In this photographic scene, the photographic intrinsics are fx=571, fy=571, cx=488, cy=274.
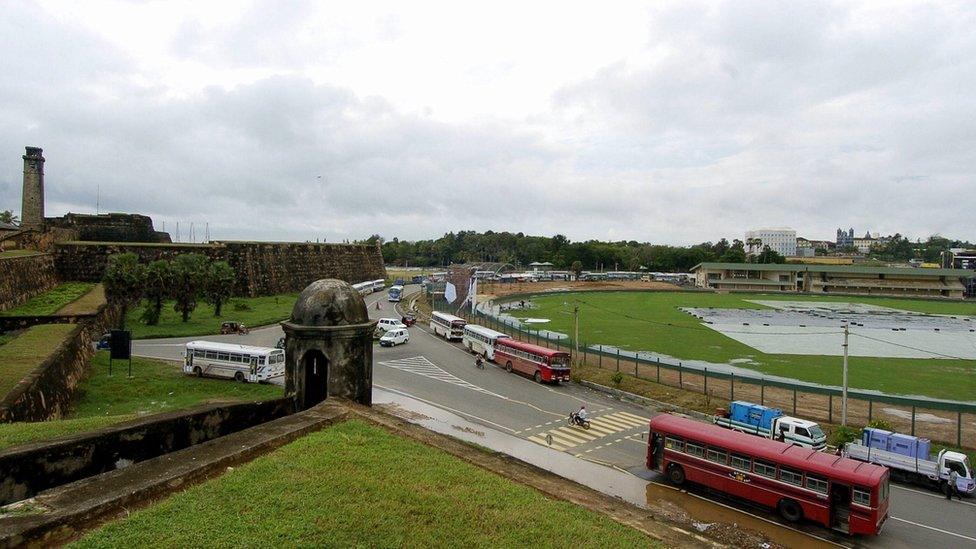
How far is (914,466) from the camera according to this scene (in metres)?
17.4

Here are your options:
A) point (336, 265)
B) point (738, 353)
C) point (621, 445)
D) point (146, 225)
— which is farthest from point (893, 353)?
point (146, 225)

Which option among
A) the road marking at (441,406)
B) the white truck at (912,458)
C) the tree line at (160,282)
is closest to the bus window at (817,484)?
the white truck at (912,458)

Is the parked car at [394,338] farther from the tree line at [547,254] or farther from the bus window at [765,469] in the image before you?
the tree line at [547,254]

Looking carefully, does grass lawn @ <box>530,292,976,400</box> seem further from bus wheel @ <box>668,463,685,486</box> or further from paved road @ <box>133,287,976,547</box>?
bus wheel @ <box>668,463,685,486</box>

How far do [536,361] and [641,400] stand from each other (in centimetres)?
586

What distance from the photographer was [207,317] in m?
44.8

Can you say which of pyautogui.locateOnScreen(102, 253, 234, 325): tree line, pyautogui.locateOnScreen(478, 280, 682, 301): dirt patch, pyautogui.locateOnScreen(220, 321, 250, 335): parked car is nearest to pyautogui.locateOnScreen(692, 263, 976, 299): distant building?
pyautogui.locateOnScreen(478, 280, 682, 301): dirt patch

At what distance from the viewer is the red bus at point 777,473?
13383mm

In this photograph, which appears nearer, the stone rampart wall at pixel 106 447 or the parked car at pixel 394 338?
the stone rampart wall at pixel 106 447

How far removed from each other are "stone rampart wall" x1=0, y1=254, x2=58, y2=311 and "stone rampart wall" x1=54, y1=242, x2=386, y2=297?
3259 millimetres

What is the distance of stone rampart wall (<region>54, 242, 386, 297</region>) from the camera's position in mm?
47625

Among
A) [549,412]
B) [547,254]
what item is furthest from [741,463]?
[547,254]

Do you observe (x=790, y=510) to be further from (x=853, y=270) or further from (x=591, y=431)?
(x=853, y=270)

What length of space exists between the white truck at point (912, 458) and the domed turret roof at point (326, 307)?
16.7 meters
